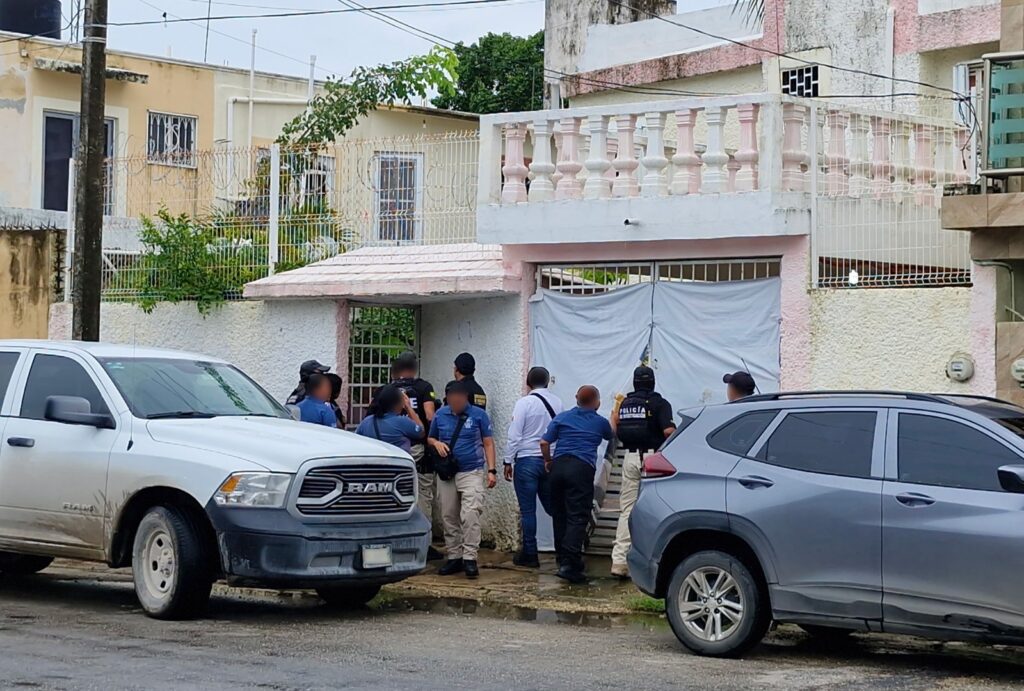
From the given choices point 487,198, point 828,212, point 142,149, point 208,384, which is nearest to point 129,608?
point 208,384

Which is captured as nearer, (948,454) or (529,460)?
(948,454)

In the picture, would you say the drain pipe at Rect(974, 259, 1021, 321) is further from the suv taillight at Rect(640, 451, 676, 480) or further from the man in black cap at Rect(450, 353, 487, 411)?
the man in black cap at Rect(450, 353, 487, 411)

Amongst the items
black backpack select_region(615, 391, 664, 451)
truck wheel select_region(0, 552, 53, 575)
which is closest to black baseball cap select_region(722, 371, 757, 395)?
black backpack select_region(615, 391, 664, 451)

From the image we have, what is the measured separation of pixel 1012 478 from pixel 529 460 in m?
5.86

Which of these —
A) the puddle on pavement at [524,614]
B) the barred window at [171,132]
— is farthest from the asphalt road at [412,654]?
the barred window at [171,132]

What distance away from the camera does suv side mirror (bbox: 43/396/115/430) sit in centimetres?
1070

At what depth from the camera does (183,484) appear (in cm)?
1025

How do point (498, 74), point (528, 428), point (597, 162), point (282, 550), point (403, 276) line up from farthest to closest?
point (498, 74), point (403, 276), point (597, 162), point (528, 428), point (282, 550)

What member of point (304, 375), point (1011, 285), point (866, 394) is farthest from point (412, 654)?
point (1011, 285)

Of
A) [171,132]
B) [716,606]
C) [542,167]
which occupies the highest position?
[171,132]

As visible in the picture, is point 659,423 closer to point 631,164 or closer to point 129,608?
point 631,164

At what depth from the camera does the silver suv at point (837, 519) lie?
845cm

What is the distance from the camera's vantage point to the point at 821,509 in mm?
8969

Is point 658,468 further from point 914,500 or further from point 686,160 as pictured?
point 686,160
